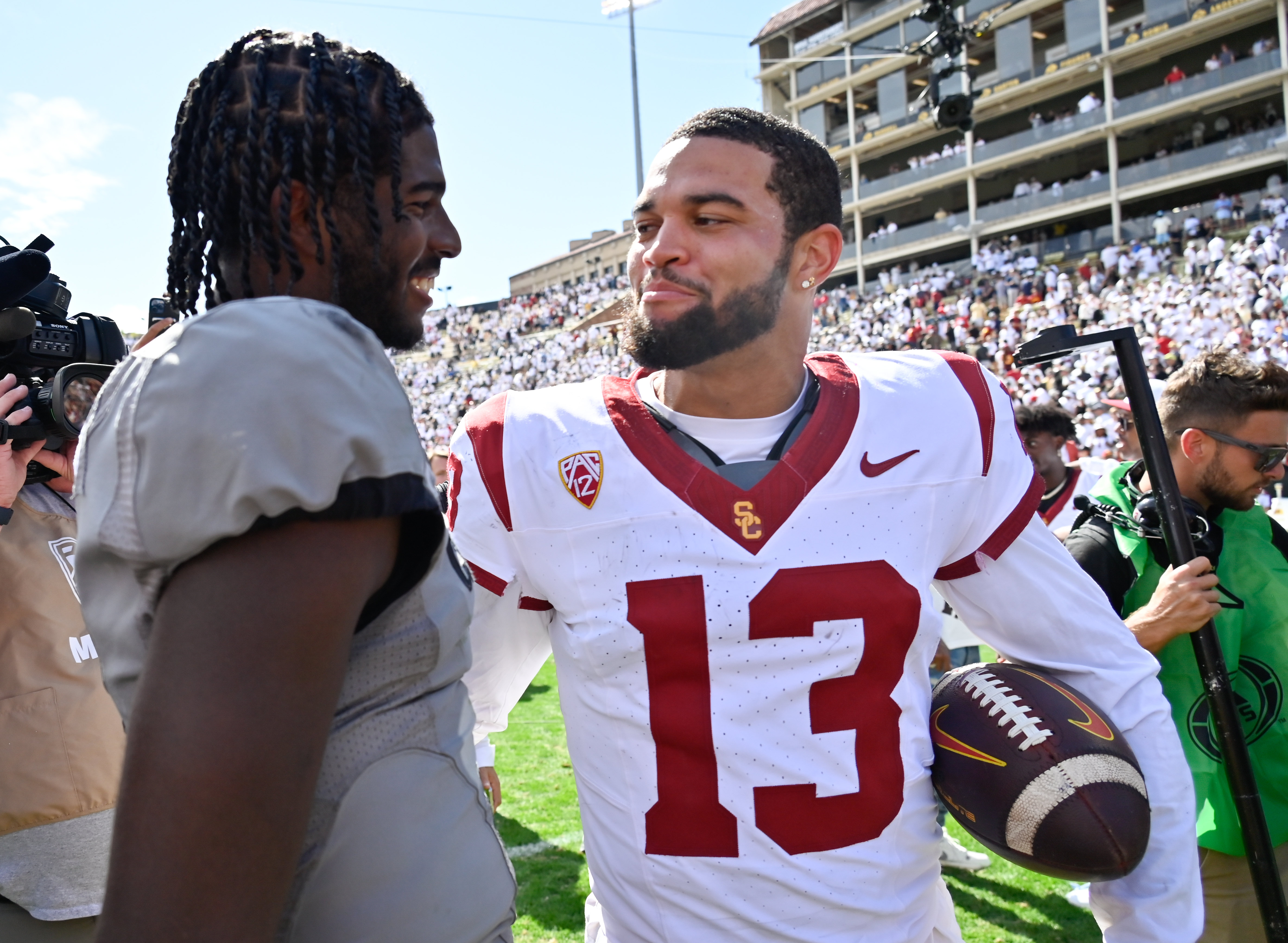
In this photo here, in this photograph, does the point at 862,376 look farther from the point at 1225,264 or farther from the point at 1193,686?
the point at 1225,264

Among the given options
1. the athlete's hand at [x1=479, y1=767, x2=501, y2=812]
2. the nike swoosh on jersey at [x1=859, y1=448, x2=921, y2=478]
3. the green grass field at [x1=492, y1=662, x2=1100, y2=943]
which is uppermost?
the nike swoosh on jersey at [x1=859, y1=448, x2=921, y2=478]

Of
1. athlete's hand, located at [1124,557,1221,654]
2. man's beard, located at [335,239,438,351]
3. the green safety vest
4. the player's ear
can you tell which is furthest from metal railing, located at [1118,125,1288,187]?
man's beard, located at [335,239,438,351]

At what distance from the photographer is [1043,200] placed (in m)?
32.4

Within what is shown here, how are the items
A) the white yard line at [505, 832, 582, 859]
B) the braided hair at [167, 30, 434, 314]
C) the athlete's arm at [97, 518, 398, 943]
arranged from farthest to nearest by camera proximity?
the white yard line at [505, 832, 582, 859]
the braided hair at [167, 30, 434, 314]
the athlete's arm at [97, 518, 398, 943]

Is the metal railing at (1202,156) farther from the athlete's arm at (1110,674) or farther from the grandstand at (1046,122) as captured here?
the athlete's arm at (1110,674)

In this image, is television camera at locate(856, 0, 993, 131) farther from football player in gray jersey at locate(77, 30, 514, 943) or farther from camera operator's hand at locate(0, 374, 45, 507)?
football player in gray jersey at locate(77, 30, 514, 943)

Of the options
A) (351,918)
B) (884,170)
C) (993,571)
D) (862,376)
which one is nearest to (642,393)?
(862,376)

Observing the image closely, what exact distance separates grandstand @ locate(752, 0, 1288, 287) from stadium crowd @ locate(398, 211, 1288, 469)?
85.4 inches

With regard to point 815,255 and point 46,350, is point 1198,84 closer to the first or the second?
point 815,255

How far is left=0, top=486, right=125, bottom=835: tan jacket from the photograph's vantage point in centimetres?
194

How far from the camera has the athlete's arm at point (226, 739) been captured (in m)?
0.70

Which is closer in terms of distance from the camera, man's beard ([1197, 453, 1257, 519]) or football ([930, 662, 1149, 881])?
football ([930, 662, 1149, 881])

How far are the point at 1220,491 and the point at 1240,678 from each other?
1.83ft

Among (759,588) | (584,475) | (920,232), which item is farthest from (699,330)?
(920,232)
